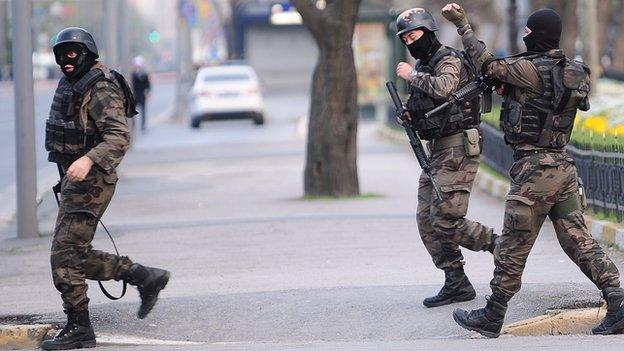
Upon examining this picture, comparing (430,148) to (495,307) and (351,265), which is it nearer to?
(495,307)

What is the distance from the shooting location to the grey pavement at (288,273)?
28.3 feet

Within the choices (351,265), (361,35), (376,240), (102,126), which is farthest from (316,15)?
(361,35)

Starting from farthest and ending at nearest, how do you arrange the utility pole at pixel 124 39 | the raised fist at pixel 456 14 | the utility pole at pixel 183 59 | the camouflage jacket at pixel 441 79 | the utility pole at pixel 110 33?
the utility pole at pixel 183 59 → the utility pole at pixel 124 39 → the utility pole at pixel 110 33 → the camouflage jacket at pixel 441 79 → the raised fist at pixel 456 14

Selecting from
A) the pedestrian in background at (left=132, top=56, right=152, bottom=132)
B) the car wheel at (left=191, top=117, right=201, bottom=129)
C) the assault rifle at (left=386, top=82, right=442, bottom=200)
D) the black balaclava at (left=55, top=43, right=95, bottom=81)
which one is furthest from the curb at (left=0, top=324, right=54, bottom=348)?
the car wheel at (left=191, top=117, right=201, bottom=129)

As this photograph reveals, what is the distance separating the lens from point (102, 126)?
7.95 meters

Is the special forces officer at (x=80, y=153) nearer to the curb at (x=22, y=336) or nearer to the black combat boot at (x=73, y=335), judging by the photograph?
the black combat boot at (x=73, y=335)

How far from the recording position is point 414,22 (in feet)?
28.1

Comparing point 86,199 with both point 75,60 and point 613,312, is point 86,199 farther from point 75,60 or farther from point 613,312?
point 613,312

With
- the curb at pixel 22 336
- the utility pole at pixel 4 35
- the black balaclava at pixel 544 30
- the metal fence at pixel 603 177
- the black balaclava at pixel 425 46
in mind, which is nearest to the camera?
the black balaclava at pixel 544 30

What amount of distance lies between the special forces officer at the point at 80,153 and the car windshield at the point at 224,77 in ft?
96.1

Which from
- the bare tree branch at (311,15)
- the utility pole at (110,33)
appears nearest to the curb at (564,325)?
the bare tree branch at (311,15)

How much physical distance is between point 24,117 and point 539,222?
7.01 m

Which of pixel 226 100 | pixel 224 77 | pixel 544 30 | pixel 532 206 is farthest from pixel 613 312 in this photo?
pixel 224 77

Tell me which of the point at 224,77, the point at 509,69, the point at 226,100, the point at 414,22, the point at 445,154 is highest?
the point at 414,22
